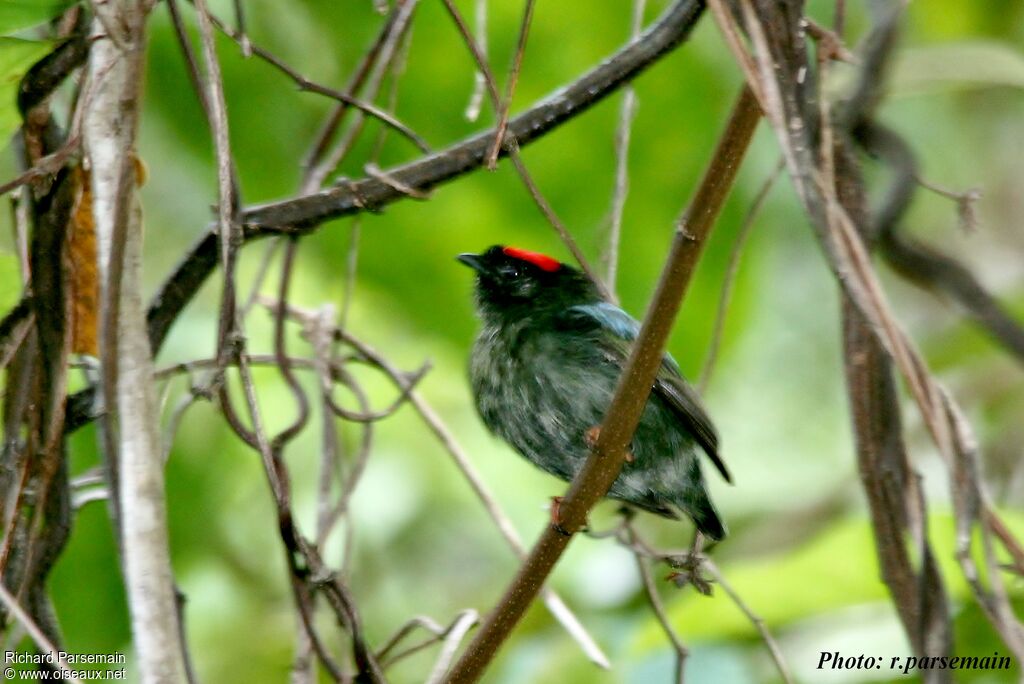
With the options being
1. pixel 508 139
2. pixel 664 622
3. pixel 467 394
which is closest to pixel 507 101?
pixel 508 139

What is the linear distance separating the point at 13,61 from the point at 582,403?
1535 mm

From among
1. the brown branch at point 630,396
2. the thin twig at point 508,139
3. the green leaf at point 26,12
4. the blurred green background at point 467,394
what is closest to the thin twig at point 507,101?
the thin twig at point 508,139

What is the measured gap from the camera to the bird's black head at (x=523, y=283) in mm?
3299

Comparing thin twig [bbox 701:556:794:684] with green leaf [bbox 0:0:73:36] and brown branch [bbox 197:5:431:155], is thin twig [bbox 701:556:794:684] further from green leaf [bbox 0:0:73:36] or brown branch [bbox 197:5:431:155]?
green leaf [bbox 0:0:73:36]

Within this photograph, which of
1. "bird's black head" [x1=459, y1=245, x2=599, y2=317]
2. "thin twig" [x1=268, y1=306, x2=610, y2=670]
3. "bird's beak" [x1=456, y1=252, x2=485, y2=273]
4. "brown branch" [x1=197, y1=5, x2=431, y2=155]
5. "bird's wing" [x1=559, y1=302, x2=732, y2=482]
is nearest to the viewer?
"brown branch" [x1=197, y1=5, x2=431, y2=155]

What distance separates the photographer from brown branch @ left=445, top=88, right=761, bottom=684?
1.59m

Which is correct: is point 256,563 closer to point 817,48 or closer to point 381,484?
point 381,484

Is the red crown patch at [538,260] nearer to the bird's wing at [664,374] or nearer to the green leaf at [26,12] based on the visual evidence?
the bird's wing at [664,374]

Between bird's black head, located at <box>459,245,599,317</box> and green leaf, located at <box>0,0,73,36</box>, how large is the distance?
156 cm

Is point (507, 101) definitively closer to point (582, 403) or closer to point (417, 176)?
point (417, 176)

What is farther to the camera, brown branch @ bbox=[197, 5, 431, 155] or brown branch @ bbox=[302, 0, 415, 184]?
brown branch @ bbox=[302, 0, 415, 184]

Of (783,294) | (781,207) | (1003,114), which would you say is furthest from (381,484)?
(1003,114)

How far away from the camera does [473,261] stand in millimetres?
3434

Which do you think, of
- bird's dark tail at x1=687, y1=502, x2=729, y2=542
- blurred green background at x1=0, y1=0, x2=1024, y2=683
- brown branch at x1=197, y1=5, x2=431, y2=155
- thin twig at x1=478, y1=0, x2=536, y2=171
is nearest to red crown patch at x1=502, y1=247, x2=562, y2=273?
blurred green background at x1=0, y1=0, x2=1024, y2=683
